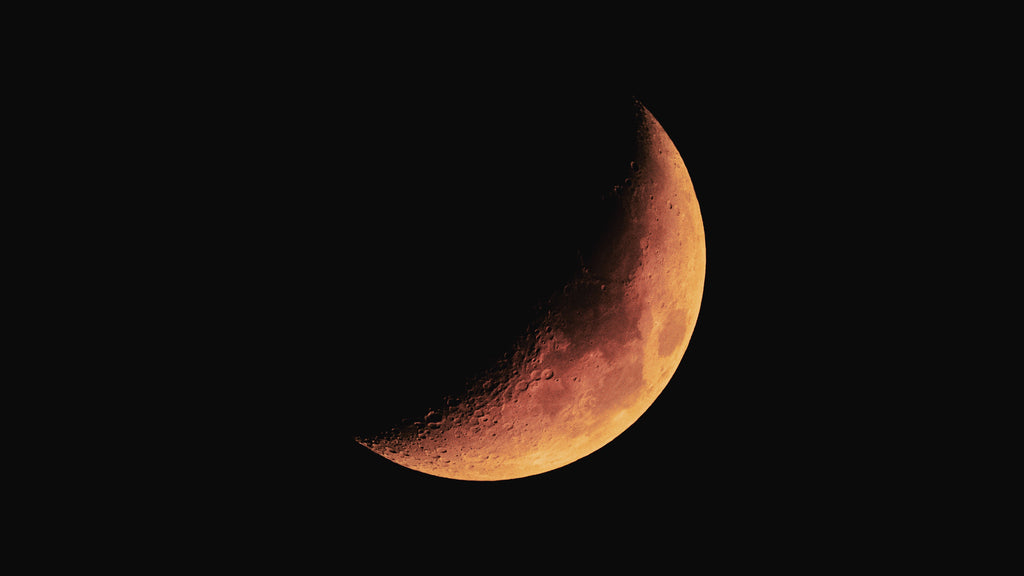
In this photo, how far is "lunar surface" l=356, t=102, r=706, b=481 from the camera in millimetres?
1903

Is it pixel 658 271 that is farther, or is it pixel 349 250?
pixel 658 271

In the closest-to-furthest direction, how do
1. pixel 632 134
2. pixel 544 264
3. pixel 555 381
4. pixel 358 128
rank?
pixel 358 128 → pixel 544 264 → pixel 555 381 → pixel 632 134

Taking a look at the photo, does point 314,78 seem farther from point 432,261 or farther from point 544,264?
point 544,264

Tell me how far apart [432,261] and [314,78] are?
0.74 m

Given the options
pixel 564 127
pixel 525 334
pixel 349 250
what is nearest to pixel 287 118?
pixel 349 250

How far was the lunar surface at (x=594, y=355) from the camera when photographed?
190cm

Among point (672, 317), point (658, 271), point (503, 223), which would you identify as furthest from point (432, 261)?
point (672, 317)

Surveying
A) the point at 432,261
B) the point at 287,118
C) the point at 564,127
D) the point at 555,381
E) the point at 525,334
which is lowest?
the point at 555,381

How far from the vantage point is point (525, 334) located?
1876 millimetres

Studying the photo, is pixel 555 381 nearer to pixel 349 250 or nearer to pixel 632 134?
pixel 349 250

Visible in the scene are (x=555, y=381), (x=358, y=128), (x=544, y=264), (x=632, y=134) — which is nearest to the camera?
(x=358, y=128)

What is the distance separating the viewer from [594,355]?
195 cm

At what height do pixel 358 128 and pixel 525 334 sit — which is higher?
pixel 358 128

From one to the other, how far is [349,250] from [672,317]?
1.38 metres
